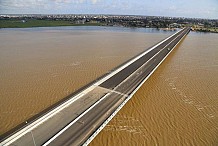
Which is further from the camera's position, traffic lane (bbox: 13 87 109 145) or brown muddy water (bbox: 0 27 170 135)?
brown muddy water (bbox: 0 27 170 135)

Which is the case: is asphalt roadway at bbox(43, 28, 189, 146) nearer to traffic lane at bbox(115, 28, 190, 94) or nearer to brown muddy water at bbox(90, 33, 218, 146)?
traffic lane at bbox(115, 28, 190, 94)

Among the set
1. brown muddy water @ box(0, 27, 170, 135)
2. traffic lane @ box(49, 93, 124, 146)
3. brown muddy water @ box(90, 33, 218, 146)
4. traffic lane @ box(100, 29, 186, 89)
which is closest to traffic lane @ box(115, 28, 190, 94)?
traffic lane @ box(100, 29, 186, 89)

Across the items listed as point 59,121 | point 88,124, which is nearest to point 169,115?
point 88,124

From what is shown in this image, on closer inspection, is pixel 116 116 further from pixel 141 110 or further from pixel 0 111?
pixel 0 111

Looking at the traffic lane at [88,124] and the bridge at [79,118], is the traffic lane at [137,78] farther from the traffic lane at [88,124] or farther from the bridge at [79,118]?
the traffic lane at [88,124]

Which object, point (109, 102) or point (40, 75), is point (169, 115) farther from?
point (40, 75)
